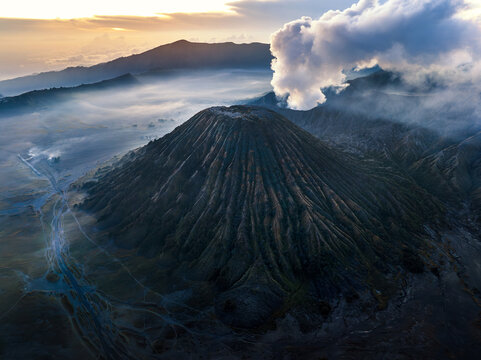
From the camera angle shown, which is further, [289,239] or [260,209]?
[260,209]

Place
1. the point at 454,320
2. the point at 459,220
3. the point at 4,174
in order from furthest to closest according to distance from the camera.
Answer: the point at 4,174, the point at 459,220, the point at 454,320

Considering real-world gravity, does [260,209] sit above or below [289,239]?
above

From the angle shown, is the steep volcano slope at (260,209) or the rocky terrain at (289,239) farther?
the steep volcano slope at (260,209)

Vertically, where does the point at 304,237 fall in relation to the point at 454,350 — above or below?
above

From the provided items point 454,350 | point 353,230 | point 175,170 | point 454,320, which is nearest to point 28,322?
point 175,170

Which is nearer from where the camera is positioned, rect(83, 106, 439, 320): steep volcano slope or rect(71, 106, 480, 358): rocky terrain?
rect(71, 106, 480, 358): rocky terrain

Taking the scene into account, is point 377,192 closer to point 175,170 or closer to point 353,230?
point 353,230

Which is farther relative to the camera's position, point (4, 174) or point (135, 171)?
point (4, 174)

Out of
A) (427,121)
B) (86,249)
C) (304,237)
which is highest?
(427,121)
